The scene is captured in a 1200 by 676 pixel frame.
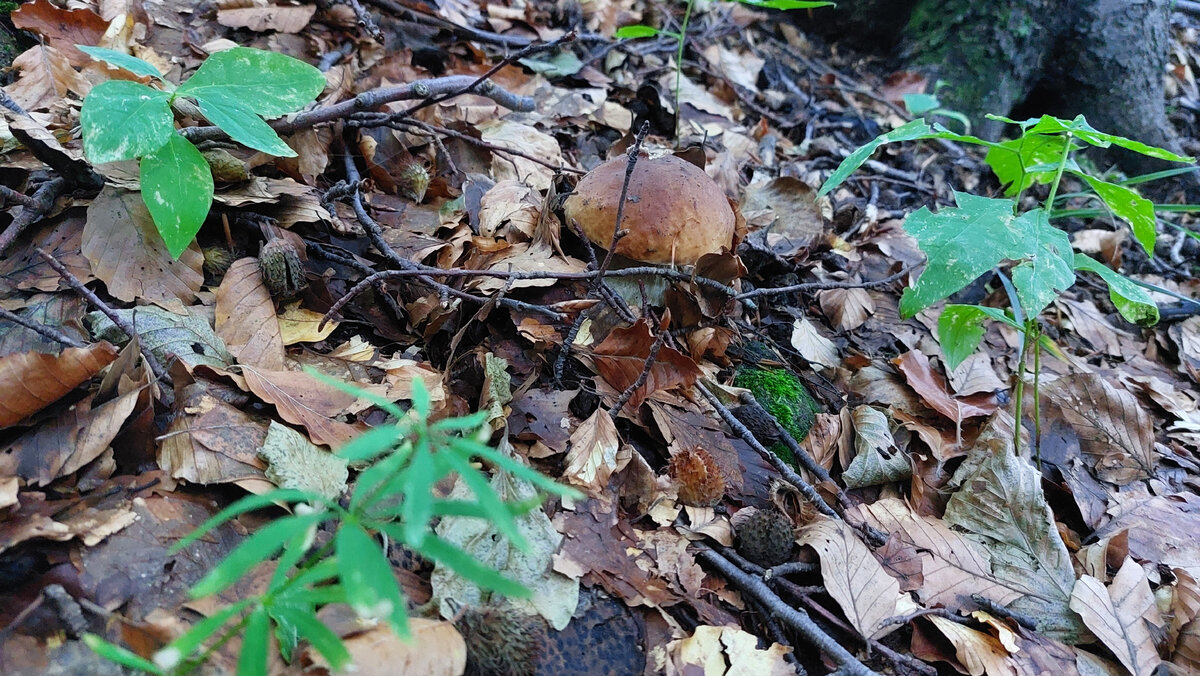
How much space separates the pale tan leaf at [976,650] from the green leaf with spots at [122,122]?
2386 millimetres

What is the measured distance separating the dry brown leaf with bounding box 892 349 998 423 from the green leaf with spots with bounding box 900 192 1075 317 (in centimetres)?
80

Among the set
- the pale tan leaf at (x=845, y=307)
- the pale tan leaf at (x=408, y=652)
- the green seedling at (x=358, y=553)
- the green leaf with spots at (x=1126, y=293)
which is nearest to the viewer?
the green seedling at (x=358, y=553)

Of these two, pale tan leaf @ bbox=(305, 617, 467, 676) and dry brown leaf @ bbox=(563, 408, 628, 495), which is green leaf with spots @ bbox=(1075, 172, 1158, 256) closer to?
dry brown leaf @ bbox=(563, 408, 628, 495)

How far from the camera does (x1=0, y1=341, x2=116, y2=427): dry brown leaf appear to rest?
135 centimetres

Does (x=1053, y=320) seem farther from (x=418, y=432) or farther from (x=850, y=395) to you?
(x=418, y=432)

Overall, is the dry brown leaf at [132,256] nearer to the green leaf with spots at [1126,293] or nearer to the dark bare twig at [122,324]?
the dark bare twig at [122,324]

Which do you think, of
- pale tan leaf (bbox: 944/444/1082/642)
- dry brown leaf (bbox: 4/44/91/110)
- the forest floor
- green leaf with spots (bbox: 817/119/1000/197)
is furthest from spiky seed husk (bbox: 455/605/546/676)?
dry brown leaf (bbox: 4/44/91/110)

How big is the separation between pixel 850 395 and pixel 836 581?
1021mm

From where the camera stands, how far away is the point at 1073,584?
6.16ft

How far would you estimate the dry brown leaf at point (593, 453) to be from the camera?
68.7 inches

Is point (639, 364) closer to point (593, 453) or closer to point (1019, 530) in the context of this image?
point (593, 453)

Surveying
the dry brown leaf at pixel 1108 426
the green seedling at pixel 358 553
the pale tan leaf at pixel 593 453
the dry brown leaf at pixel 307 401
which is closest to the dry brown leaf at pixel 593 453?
the pale tan leaf at pixel 593 453

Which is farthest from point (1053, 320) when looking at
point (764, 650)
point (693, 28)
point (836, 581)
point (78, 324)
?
point (78, 324)

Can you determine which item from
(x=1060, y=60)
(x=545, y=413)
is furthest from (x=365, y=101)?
(x=1060, y=60)
